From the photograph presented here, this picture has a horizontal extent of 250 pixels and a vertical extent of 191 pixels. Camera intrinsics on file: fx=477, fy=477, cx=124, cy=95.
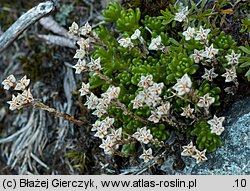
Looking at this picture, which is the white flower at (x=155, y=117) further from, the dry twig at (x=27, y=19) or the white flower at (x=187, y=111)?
the dry twig at (x=27, y=19)

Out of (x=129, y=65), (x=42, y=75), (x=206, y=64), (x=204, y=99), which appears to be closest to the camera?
(x=204, y=99)

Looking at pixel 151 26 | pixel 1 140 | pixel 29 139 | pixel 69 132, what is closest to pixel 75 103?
pixel 69 132

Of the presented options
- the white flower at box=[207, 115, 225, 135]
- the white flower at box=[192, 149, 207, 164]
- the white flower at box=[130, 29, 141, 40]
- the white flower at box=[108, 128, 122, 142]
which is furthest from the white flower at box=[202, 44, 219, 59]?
the white flower at box=[108, 128, 122, 142]

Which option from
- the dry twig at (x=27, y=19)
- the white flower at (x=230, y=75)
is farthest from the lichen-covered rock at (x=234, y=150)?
the dry twig at (x=27, y=19)

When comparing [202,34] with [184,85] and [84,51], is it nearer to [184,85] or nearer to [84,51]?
[184,85]

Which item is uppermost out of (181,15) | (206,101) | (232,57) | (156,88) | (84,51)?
(181,15)

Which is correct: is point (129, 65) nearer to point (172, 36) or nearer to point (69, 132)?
point (172, 36)

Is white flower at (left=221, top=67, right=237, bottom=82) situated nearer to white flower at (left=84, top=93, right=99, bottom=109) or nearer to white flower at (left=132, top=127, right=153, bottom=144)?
white flower at (left=132, top=127, right=153, bottom=144)

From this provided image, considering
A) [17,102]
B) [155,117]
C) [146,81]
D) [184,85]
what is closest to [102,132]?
[155,117]
